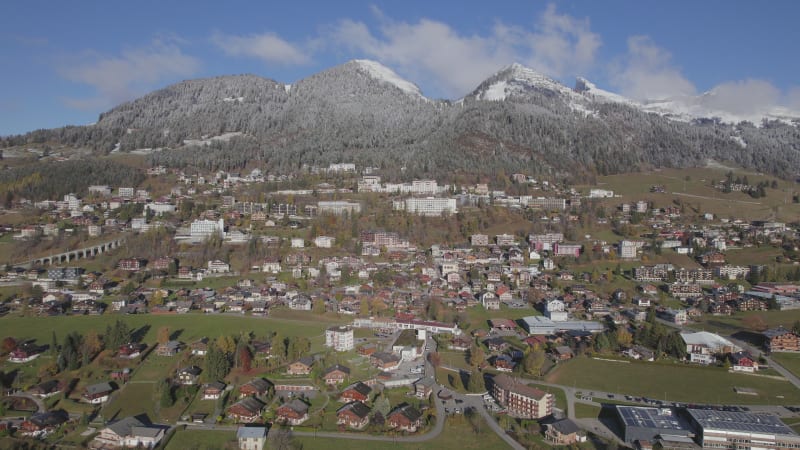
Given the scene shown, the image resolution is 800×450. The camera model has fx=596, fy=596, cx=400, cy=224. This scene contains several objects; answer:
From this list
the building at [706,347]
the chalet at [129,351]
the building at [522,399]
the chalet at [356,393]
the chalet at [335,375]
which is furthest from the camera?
the building at [706,347]

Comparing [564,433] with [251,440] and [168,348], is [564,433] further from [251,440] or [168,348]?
[168,348]

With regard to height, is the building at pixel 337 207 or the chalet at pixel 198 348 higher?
the building at pixel 337 207

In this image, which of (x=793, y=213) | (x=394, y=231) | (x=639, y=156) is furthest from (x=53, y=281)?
(x=639, y=156)

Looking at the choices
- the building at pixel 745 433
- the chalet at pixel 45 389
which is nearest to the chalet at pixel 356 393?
the chalet at pixel 45 389

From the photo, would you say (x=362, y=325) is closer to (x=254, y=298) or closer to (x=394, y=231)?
(x=254, y=298)

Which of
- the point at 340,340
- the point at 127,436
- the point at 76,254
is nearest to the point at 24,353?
the point at 127,436

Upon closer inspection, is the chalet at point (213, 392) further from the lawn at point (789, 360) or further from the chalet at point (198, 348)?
the lawn at point (789, 360)

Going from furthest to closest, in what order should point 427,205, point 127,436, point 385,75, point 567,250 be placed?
point 385,75, point 427,205, point 567,250, point 127,436
